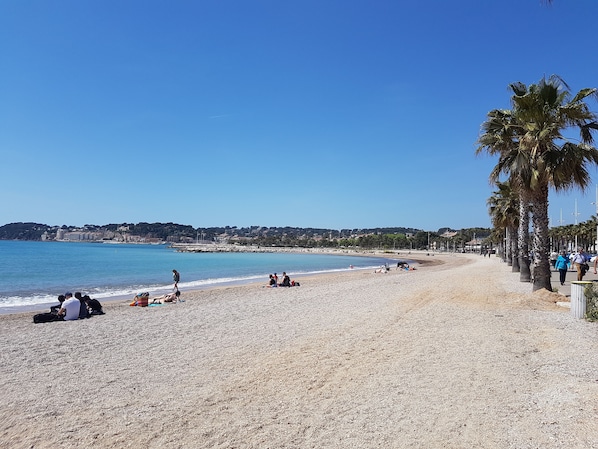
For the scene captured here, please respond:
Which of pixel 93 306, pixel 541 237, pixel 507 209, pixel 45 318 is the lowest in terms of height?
pixel 45 318

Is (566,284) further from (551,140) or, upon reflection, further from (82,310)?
(82,310)

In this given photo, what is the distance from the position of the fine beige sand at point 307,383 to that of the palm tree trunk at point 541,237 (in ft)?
13.4

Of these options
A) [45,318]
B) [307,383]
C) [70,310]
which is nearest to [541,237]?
[307,383]

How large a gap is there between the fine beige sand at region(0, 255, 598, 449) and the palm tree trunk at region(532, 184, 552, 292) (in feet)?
13.4

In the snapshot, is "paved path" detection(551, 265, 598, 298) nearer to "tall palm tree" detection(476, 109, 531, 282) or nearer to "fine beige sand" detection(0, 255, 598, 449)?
"tall palm tree" detection(476, 109, 531, 282)

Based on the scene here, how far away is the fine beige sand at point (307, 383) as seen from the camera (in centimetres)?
429

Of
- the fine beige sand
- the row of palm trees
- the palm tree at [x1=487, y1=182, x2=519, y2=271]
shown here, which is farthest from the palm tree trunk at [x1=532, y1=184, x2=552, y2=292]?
the palm tree at [x1=487, y1=182, x2=519, y2=271]

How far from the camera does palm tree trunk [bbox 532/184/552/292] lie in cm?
1441

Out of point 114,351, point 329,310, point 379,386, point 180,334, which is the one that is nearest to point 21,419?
point 114,351

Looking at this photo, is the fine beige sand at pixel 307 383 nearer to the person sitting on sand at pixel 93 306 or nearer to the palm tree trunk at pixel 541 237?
the person sitting on sand at pixel 93 306

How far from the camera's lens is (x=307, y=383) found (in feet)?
19.3

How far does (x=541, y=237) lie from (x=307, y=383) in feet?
38.1

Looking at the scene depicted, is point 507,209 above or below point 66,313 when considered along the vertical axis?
above

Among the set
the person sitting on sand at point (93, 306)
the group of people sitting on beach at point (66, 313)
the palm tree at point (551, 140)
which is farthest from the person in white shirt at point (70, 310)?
the palm tree at point (551, 140)
